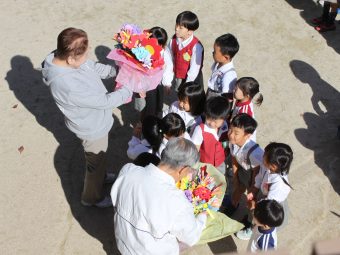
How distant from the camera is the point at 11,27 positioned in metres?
7.34

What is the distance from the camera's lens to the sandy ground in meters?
4.79

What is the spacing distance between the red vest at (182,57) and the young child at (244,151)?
4.35 ft

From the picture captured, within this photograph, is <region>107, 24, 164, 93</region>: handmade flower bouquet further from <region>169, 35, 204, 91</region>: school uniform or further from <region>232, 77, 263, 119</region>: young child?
<region>232, 77, 263, 119</region>: young child

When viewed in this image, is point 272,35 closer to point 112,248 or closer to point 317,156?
point 317,156

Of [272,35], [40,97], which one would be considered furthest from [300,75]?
[40,97]

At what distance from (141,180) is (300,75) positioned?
172 inches

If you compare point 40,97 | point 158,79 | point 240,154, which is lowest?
point 40,97

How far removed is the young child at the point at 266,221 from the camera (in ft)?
11.9

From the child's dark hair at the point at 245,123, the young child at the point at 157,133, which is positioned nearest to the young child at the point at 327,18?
the child's dark hair at the point at 245,123

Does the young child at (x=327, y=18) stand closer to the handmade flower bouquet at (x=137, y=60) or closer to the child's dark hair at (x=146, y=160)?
the handmade flower bouquet at (x=137, y=60)

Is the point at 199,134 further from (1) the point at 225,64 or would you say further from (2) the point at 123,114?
(2) the point at 123,114

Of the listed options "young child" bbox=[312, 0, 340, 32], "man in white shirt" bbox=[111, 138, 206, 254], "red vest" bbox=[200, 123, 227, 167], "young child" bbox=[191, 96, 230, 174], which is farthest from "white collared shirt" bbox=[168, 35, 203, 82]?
"young child" bbox=[312, 0, 340, 32]

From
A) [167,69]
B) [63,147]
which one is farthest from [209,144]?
[63,147]

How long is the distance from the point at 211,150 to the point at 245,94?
714mm
